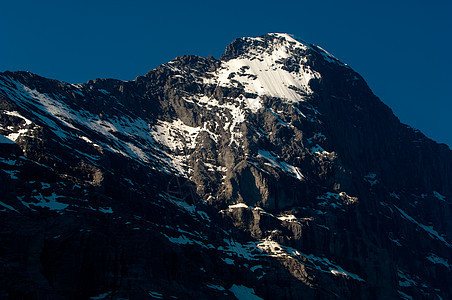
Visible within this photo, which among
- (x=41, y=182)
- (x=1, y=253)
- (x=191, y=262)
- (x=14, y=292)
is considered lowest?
(x=14, y=292)

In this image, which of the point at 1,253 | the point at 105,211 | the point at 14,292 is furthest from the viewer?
the point at 105,211

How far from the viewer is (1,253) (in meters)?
156

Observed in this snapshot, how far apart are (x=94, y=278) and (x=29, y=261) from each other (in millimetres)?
15254

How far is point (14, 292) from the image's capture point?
145125 mm

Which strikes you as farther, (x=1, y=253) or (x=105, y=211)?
(x=105, y=211)

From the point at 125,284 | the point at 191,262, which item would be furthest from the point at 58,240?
the point at 191,262

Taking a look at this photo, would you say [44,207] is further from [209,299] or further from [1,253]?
[209,299]

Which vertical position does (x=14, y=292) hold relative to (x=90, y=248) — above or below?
below

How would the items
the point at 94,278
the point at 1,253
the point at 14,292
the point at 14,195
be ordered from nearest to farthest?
the point at 14,292 < the point at 1,253 < the point at 94,278 < the point at 14,195

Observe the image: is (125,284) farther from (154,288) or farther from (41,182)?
(41,182)

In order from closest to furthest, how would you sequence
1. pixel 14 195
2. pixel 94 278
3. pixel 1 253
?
pixel 1 253 < pixel 94 278 < pixel 14 195

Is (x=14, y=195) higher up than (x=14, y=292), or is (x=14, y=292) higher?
(x=14, y=195)

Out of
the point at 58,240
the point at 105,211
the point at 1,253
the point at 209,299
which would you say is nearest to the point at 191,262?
the point at 209,299

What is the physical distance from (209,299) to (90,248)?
31843mm
